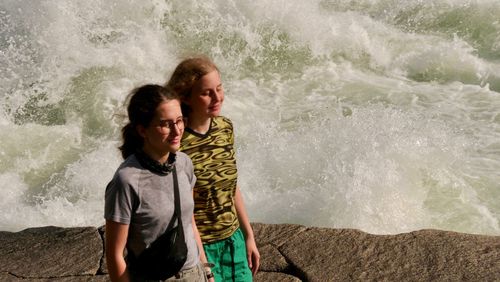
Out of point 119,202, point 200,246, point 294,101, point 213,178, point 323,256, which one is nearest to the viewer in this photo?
point 119,202

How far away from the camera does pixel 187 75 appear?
7.79ft

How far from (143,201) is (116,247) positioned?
0.14 meters

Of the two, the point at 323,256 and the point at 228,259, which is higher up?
the point at 228,259

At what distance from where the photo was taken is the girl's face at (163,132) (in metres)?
2.09

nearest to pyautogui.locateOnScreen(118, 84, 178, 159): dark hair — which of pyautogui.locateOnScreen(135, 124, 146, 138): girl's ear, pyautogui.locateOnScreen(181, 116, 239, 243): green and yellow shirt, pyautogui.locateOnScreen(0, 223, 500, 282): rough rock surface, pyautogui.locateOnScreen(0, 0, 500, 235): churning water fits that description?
pyautogui.locateOnScreen(135, 124, 146, 138): girl's ear

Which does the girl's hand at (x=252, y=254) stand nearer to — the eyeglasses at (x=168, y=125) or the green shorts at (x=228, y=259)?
the green shorts at (x=228, y=259)

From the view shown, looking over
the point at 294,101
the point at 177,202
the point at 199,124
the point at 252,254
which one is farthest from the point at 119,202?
the point at 294,101

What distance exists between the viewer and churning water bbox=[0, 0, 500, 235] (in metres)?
4.92

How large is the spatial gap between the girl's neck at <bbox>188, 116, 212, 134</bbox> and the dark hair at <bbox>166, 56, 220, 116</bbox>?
3 cm

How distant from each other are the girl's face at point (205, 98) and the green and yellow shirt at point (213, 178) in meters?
0.08

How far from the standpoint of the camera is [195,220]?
2449mm

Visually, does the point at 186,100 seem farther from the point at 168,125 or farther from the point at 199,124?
the point at 168,125

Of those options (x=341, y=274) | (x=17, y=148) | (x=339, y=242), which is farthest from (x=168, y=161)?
(x=17, y=148)

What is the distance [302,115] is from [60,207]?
95.6 inches
